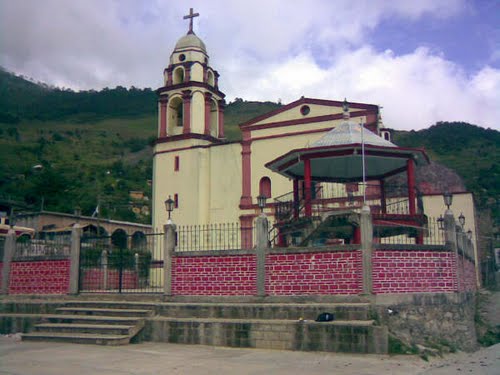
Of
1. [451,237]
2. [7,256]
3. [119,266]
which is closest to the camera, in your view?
[451,237]

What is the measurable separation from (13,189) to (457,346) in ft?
181

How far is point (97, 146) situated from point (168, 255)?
2970 inches

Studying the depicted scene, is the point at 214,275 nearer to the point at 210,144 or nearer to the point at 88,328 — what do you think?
the point at 88,328

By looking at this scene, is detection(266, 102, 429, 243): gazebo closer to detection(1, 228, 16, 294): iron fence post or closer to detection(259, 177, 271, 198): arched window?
detection(1, 228, 16, 294): iron fence post

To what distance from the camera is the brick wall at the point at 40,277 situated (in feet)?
53.1

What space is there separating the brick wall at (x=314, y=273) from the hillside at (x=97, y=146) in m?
23.8

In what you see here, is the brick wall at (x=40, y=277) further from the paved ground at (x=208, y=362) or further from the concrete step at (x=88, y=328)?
the paved ground at (x=208, y=362)

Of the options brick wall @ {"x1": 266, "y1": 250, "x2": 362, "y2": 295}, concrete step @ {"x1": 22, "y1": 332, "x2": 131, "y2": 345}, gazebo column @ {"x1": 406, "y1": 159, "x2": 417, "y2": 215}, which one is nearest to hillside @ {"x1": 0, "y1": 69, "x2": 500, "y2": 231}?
gazebo column @ {"x1": 406, "y1": 159, "x2": 417, "y2": 215}

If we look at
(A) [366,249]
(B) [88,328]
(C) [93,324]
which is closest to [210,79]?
(C) [93,324]

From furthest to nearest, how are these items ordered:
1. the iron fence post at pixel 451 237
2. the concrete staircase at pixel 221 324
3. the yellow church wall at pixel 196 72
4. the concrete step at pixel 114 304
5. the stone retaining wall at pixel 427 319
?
the yellow church wall at pixel 196 72, the concrete step at pixel 114 304, the iron fence post at pixel 451 237, the stone retaining wall at pixel 427 319, the concrete staircase at pixel 221 324

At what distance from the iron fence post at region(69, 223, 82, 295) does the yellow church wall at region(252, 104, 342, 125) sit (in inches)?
631

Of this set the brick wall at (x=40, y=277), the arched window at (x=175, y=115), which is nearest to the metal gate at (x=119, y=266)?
the brick wall at (x=40, y=277)

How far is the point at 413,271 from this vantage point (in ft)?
41.1

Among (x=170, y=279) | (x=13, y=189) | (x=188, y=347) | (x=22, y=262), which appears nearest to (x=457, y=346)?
(x=188, y=347)
